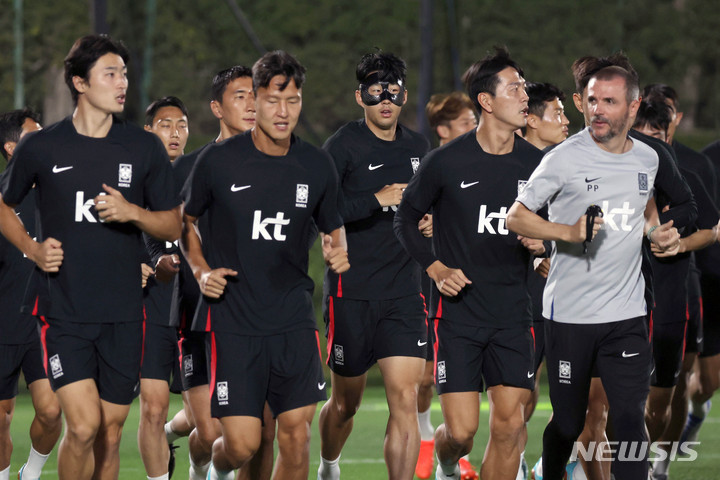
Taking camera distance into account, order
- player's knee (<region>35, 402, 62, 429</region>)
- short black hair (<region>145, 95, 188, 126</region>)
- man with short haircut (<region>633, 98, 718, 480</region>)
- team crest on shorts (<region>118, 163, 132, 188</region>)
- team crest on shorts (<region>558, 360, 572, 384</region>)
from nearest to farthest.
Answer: team crest on shorts (<region>118, 163, 132, 188</region>) → team crest on shorts (<region>558, 360, 572, 384</region>) → player's knee (<region>35, 402, 62, 429</region>) → man with short haircut (<region>633, 98, 718, 480</region>) → short black hair (<region>145, 95, 188, 126</region>)

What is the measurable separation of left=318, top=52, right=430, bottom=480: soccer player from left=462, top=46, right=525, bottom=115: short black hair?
0.72 m

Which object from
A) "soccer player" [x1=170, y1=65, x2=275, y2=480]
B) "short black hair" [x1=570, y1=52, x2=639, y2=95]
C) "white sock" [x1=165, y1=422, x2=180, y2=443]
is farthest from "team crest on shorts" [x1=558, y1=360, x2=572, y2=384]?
"white sock" [x1=165, y1=422, x2=180, y2=443]

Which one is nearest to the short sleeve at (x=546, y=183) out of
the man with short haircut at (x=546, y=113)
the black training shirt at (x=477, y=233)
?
the black training shirt at (x=477, y=233)

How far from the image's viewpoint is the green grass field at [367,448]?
978 centimetres

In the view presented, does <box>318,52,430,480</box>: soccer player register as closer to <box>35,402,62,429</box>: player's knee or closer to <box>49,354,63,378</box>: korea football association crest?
<box>35,402,62,429</box>: player's knee

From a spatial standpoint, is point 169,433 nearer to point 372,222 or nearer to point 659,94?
point 372,222

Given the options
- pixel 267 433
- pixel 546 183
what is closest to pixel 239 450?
pixel 267 433

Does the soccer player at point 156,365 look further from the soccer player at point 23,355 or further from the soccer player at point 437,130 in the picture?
the soccer player at point 437,130

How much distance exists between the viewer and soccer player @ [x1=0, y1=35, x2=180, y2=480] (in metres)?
6.83

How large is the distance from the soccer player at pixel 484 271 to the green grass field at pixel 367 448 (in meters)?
2.36

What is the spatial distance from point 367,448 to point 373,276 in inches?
121

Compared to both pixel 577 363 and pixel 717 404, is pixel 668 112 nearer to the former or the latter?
pixel 577 363

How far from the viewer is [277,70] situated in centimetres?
697

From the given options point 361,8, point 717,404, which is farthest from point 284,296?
point 361,8
